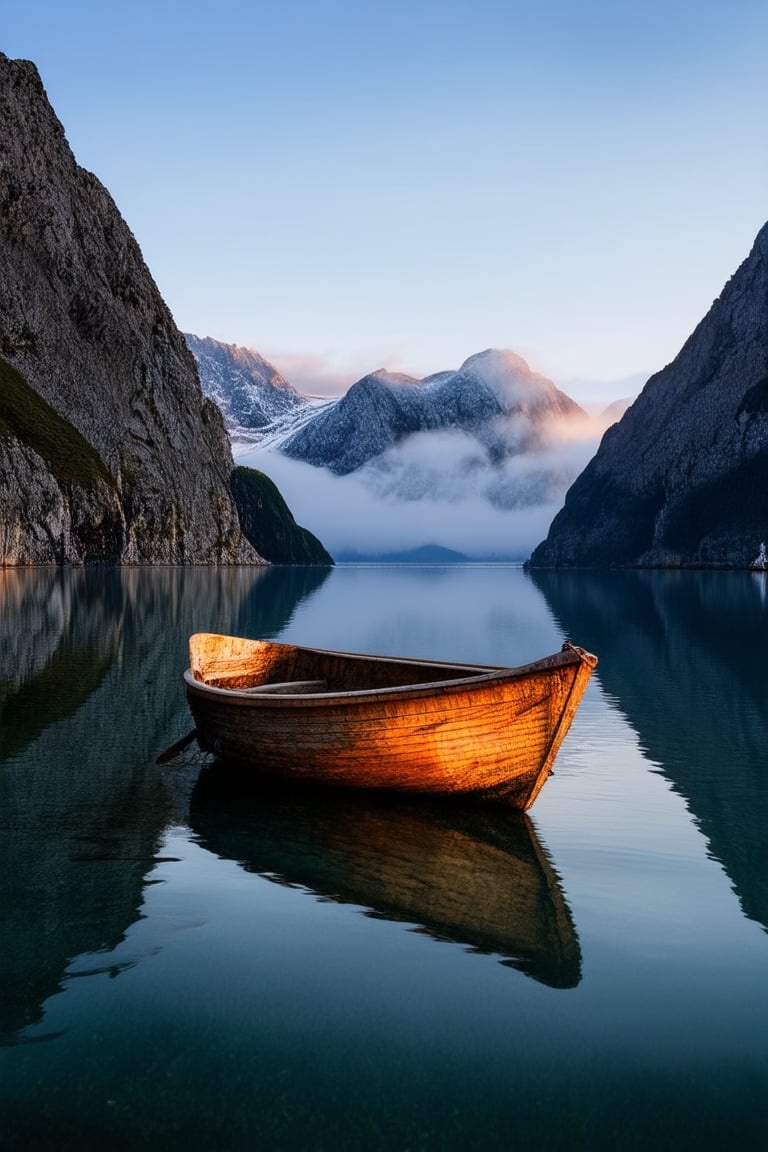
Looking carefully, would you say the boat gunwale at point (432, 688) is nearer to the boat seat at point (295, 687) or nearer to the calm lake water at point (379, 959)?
the calm lake water at point (379, 959)

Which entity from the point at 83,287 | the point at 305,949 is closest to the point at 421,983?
the point at 305,949

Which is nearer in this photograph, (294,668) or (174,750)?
(174,750)

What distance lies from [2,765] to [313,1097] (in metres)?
12.2

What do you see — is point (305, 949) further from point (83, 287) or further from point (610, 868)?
point (83, 287)

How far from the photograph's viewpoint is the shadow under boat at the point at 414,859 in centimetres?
941

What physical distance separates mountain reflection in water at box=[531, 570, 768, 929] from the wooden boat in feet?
10.0

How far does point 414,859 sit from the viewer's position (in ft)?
38.5

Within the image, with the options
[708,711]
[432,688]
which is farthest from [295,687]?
[708,711]

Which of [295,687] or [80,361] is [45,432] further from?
[295,687]

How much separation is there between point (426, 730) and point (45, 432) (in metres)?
152

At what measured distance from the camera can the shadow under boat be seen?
9.41 metres

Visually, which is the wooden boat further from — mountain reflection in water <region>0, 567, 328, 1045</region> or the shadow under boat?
mountain reflection in water <region>0, 567, 328, 1045</region>

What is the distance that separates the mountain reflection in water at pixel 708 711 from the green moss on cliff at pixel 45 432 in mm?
115873

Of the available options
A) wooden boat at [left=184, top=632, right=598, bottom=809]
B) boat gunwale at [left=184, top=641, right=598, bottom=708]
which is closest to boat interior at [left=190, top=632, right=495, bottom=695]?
wooden boat at [left=184, top=632, right=598, bottom=809]
